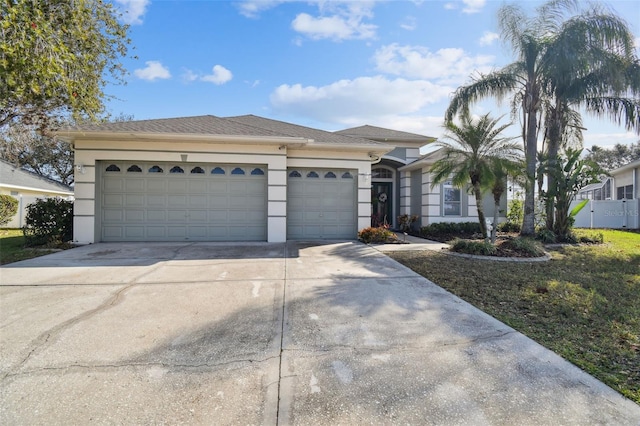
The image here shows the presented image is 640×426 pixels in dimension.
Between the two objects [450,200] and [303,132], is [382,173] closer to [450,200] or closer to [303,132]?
[450,200]

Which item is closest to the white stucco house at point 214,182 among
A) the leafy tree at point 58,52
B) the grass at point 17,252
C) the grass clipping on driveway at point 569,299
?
the grass at point 17,252

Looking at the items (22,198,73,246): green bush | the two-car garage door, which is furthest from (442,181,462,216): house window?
(22,198,73,246): green bush

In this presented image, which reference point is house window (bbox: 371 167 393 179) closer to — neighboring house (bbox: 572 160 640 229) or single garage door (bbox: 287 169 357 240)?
single garage door (bbox: 287 169 357 240)

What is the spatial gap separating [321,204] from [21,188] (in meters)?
17.4

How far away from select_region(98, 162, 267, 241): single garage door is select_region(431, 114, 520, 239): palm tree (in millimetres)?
6197

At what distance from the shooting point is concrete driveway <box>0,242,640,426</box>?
7.59 ft

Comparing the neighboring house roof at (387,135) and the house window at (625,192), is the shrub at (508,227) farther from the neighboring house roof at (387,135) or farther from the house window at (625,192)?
the house window at (625,192)

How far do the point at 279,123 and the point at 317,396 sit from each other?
13101 mm

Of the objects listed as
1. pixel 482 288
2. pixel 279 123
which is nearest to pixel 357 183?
pixel 279 123

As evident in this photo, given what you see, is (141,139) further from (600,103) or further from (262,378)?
(600,103)

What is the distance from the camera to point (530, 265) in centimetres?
759

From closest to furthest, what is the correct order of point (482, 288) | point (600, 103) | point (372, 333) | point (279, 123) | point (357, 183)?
1. point (372, 333)
2. point (482, 288)
3. point (600, 103)
4. point (357, 183)
5. point (279, 123)

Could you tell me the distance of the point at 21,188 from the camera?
57.8ft

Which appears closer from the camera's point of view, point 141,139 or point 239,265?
point 239,265
